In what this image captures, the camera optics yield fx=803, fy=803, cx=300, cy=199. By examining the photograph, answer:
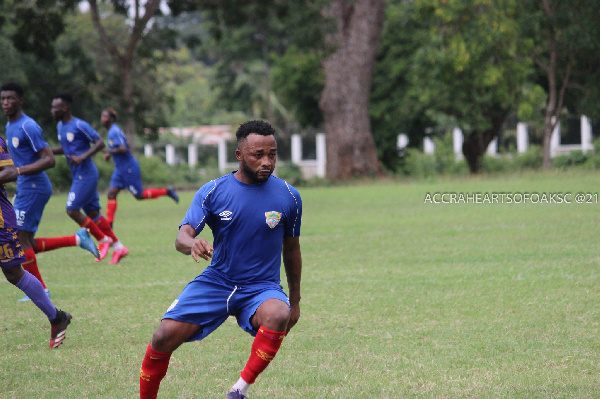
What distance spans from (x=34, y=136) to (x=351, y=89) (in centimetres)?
2433

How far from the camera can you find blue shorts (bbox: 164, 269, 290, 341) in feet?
14.9

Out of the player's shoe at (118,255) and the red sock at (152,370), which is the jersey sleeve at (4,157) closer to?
the red sock at (152,370)

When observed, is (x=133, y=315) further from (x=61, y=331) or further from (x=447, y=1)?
(x=447, y=1)

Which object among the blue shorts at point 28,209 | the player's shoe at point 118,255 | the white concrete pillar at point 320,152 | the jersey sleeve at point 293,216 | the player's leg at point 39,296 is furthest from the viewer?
the white concrete pillar at point 320,152

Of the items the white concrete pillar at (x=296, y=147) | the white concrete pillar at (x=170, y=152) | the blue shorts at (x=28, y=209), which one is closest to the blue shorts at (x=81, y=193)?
the blue shorts at (x=28, y=209)

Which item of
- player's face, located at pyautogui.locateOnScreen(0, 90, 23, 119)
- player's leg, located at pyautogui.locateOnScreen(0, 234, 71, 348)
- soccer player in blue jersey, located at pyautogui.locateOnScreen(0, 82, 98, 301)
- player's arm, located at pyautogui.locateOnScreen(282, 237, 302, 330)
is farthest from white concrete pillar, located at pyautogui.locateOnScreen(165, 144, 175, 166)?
player's arm, located at pyautogui.locateOnScreen(282, 237, 302, 330)

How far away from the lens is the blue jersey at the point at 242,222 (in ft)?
15.0

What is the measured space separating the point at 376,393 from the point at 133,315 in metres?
3.29

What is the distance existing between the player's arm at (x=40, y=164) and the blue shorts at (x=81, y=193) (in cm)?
342

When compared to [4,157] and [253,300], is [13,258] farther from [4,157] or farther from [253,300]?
[253,300]

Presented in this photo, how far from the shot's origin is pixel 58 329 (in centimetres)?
650

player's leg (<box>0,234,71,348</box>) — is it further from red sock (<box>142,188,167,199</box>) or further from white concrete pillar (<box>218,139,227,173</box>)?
white concrete pillar (<box>218,139,227,173</box>)

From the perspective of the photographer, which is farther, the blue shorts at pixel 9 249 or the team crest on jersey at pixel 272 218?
the blue shorts at pixel 9 249

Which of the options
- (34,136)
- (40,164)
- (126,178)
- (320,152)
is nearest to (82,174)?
(126,178)
